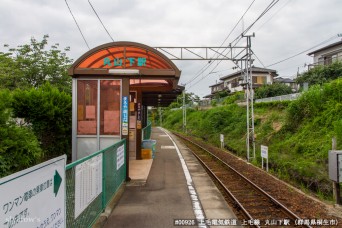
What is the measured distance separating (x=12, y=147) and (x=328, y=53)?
38843 mm

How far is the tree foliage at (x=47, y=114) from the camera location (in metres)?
9.64

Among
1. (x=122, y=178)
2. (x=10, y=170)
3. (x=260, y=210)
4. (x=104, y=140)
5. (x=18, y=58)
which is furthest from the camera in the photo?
(x=18, y=58)

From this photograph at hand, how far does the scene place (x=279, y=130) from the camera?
60.1 feet

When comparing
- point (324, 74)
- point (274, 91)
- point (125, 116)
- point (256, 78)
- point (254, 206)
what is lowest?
point (254, 206)

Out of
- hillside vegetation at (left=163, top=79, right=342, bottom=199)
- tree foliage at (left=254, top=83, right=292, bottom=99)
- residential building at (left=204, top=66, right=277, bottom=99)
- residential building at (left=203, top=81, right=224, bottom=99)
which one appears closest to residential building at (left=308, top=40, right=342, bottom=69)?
tree foliage at (left=254, top=83, right=292, bottom=99)

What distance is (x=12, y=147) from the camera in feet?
22.9

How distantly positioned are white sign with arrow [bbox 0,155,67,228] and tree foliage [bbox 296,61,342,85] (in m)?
28.3

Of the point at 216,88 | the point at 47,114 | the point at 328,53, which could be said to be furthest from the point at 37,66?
the point at 216,88

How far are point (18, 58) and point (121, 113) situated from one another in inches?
667

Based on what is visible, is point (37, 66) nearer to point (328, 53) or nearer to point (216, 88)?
point (328, 53)

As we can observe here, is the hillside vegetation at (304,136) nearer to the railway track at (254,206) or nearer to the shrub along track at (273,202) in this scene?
the shrub along track at (273,202)

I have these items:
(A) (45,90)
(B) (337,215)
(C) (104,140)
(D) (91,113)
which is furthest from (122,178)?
(B) (337,215)

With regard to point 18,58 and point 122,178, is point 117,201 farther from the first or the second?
point 18,58

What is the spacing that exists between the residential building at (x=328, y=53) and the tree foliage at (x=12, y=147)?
115 feet
